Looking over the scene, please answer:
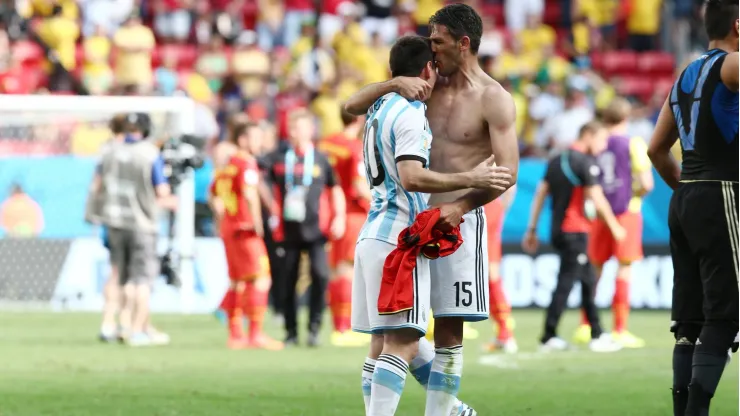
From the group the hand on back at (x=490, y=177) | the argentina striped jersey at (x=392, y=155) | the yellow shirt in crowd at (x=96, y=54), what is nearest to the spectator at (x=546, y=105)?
A: the yellow shirt in crowd at (x=96, y=54)

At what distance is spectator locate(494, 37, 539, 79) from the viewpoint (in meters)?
24.4

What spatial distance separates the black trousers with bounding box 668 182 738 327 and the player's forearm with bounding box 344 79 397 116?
1562mm

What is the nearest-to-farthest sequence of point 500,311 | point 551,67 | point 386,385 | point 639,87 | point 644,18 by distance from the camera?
point 386,385 → point 500,311 → point 551,67 → point 639,87 → point 644,18

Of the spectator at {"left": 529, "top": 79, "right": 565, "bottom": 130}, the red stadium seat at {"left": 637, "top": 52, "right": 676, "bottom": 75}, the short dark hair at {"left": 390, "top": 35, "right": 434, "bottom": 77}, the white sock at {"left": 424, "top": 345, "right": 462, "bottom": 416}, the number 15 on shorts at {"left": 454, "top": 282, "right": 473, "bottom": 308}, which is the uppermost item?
the red stadium seat at {"left": 637, "top": 52, "right": 676, "bottom": 75}

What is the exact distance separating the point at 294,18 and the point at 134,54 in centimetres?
357

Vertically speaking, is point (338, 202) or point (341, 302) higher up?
point (338, 202)

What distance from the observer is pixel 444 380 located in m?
7.14

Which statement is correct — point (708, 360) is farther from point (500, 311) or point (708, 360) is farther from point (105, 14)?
point (105, 14)

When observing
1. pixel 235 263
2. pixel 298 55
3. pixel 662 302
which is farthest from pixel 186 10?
pixel 235 263

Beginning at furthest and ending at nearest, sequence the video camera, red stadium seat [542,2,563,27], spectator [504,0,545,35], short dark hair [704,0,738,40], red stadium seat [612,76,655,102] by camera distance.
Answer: red stadium seat [542,2,563,27], spectator [504,0,545,35], red stadium seat [612,76,655,102], the video camera, short dark hair [704,0,738,40]

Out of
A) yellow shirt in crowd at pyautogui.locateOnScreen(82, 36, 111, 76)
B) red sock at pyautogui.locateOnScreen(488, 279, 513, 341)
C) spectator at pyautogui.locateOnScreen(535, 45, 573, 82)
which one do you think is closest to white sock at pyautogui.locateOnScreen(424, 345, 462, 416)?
red sock at pyautogui.locateOnScreen(488, 279, 513, 341)

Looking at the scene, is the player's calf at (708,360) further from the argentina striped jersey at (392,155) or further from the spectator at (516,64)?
the spectator at (516,64)

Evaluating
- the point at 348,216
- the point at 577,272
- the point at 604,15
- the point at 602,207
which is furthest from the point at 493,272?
the point at 604,15

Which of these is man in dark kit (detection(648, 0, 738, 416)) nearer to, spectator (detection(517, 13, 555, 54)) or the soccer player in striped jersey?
the soccer player in striped jersey
